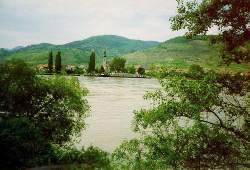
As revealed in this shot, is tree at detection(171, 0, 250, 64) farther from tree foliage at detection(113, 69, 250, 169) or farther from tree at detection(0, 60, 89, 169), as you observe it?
tree at detection(0, 60, 89, 169)

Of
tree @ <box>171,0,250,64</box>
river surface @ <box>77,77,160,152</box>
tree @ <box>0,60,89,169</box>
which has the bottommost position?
river surface @ <box>77,77,160,152</box>

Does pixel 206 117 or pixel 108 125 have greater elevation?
pixel 206 117

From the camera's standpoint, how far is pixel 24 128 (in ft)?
89.9

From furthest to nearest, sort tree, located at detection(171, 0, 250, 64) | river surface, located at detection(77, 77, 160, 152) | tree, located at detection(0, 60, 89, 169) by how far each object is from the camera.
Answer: river surface, located at detection(77, 77, 160, 152) < tree, located at detection(0, 60, 89, 169) < tree, located at detection(171, 0, 250, 64)

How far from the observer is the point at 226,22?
14.7 m

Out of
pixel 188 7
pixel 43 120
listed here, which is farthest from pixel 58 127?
pixel 188 7

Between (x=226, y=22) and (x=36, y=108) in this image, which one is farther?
(x=36, y=108)

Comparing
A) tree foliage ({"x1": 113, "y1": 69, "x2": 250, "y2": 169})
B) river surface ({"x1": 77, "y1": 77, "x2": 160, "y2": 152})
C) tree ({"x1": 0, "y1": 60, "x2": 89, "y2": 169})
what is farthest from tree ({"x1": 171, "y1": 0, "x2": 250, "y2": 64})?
river surface ({"x1": 77, "y1": 77, "x2": 160, "y2": 152})

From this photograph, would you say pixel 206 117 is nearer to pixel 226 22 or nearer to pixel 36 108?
pixel 226 22

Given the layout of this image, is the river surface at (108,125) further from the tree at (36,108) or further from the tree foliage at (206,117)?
the tree foliage at (206,117)

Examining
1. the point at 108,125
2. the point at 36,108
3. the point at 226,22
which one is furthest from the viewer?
the point at 108,125

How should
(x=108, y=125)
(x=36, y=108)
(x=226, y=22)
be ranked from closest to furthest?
(x=226, y=22), (x=36, y=108), (x=108, y=125)

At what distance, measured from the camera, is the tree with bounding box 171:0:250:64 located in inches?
564

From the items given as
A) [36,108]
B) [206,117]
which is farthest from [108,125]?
[206,117]
